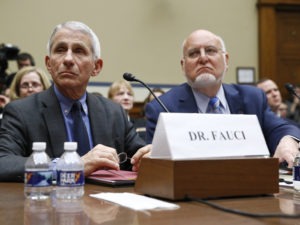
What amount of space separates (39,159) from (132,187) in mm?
300

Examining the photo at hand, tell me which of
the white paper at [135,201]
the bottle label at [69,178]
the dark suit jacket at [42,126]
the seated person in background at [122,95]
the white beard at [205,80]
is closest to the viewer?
the white paper at [135,201]

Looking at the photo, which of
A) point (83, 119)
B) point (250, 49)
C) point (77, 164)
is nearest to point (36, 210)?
point (77, 164)

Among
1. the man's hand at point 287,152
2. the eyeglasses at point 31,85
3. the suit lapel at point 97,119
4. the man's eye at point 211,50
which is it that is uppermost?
the man's eye at point 211,50

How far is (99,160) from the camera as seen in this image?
1.56 metres

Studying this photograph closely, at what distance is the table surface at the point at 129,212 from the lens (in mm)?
940

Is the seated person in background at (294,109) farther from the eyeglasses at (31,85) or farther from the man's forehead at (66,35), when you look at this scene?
the man's forehead at (66,35)

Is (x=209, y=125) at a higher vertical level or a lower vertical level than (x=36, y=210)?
higher

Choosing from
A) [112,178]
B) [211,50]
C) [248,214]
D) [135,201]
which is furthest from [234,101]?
[248,214]

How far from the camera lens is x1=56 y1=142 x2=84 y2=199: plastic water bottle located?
1.23m

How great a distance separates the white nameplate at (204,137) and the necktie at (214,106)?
131cm

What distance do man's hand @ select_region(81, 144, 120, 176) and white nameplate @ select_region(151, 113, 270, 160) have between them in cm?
39

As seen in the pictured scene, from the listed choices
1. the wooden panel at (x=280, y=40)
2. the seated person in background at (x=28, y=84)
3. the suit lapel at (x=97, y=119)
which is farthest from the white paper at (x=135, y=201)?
the wooden panel at (x=280, y=40)

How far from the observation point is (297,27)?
716cm

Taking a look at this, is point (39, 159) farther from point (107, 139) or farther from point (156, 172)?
point (107, 139)
